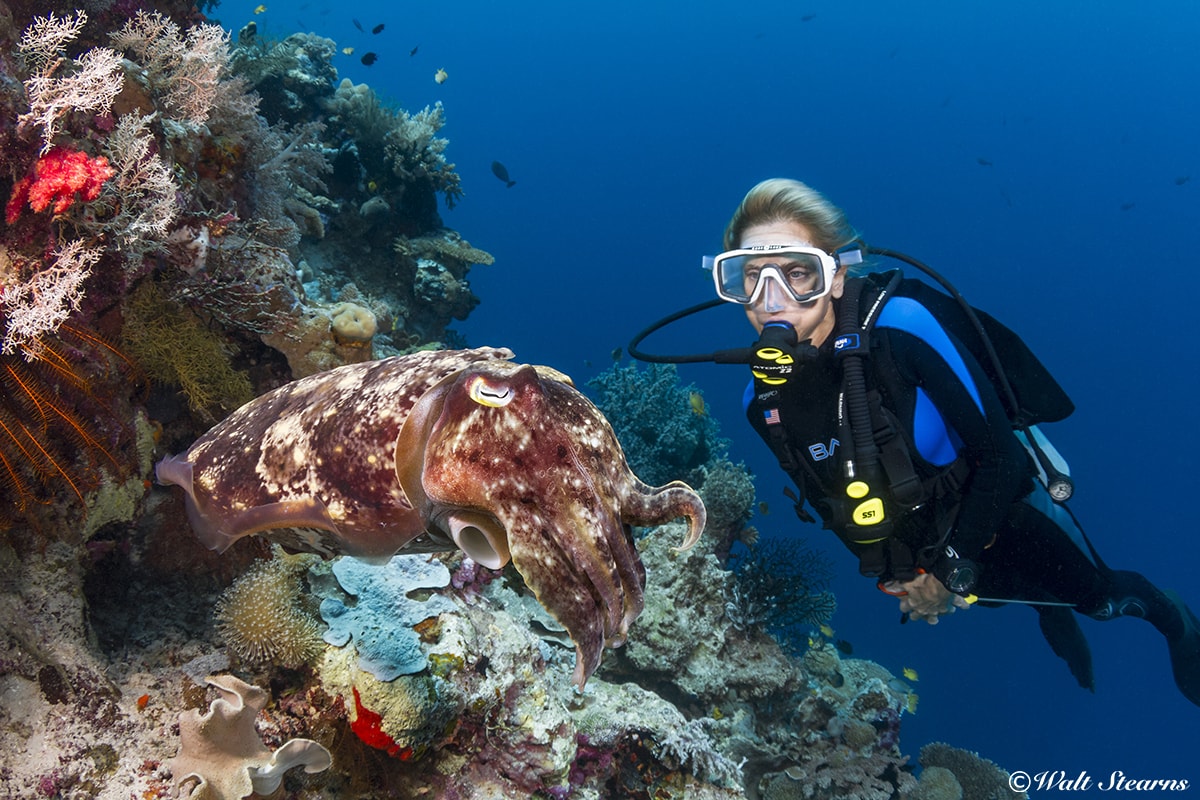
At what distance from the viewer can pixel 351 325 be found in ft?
14.7

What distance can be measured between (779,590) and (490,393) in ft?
25.0

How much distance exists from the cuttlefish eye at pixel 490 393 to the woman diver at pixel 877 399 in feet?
9.97

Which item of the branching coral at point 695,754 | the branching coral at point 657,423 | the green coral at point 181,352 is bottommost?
the branching coral at point 695,754

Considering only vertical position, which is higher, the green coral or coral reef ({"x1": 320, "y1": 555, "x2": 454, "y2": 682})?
the green coral

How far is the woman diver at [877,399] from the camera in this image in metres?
4.72

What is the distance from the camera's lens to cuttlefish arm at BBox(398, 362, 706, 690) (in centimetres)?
178

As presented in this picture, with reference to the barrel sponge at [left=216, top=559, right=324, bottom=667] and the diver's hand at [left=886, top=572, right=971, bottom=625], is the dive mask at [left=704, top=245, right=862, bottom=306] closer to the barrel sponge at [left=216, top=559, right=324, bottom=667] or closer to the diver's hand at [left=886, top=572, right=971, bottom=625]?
the diver's hand at [left=886, top=572, right=971, bottom=625]

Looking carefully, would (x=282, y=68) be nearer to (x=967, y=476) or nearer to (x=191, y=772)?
(x=191, y=772)

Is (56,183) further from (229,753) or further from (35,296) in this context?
(229,753)

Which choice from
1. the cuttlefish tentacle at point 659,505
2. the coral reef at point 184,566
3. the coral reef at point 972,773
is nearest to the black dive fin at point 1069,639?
the coral reef at point 972,773

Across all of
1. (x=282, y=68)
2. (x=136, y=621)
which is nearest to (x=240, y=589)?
(x=136, y=621)

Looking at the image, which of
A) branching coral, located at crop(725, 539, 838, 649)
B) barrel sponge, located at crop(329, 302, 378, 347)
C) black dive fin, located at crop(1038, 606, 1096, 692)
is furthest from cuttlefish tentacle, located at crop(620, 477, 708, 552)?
black dive fin, located at crop(1038, 606, 1096, 692)

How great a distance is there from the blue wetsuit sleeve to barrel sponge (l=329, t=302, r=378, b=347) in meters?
4.05

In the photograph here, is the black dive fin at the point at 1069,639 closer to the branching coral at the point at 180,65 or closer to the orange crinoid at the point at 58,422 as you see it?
the orange crinoid at the point at 58,422
